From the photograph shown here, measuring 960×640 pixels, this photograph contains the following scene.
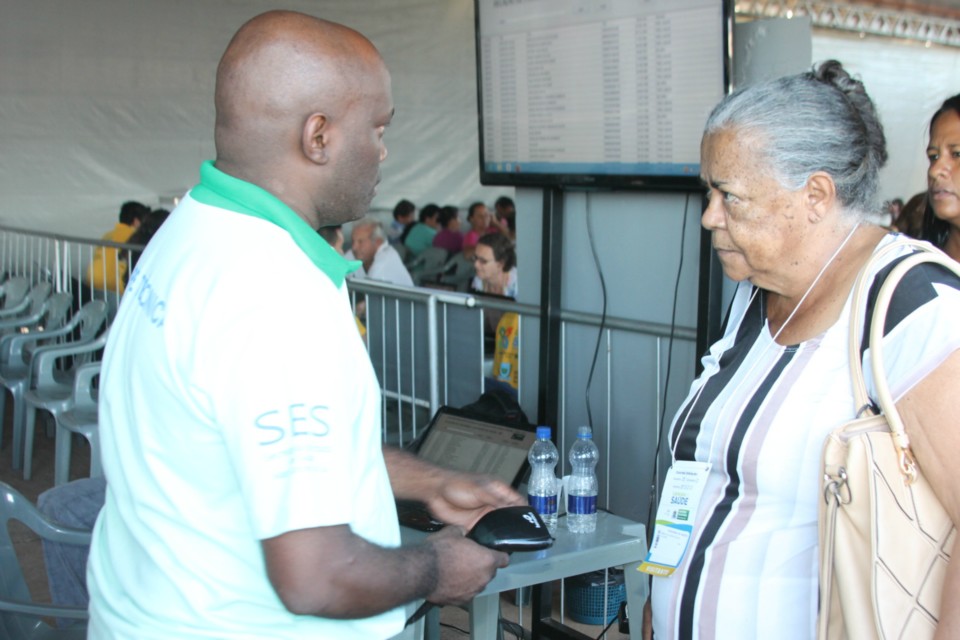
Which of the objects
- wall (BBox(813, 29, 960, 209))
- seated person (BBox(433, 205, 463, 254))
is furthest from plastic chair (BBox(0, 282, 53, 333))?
wall (BBox(813, 29, 960, 209))

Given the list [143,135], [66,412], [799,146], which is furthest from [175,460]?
[143,135]

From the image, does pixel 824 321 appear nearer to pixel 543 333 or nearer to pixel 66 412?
pixel 543 333

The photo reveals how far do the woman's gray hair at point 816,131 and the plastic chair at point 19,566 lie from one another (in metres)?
1.87

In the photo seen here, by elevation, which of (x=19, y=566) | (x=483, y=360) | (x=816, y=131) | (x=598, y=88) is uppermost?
(x=598, y=88)

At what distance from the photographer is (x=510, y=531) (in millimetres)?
1900

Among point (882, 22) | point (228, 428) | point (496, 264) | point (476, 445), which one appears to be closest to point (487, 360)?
point (496, 264)

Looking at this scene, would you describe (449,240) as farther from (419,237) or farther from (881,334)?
Result: (881,334)

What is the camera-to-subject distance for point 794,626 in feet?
5.19

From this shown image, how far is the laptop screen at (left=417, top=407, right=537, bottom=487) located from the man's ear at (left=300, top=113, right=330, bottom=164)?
1.63 metres

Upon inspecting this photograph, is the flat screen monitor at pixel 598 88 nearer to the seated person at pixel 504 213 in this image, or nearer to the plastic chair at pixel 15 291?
the plastic chair at pixel 15 291

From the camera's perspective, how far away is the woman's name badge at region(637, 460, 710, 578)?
5.59ft

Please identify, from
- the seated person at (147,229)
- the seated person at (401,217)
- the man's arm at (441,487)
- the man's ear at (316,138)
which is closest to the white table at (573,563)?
the man's arm at (441,487)

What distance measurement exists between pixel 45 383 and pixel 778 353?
480 cm

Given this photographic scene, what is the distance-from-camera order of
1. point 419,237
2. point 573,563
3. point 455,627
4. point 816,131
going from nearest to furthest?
point 816,131
point 573,563
point 455,627
point 419,237
